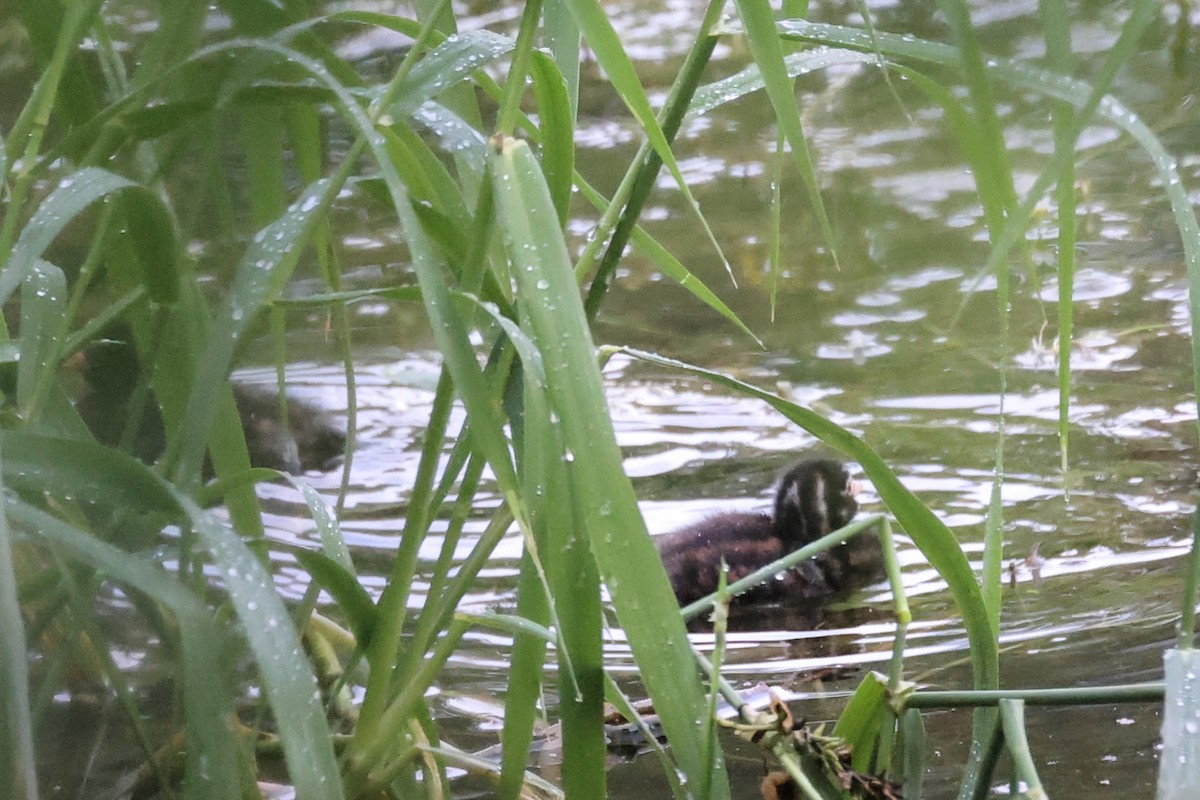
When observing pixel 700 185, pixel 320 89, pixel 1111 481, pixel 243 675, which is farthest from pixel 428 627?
pixel 700 185

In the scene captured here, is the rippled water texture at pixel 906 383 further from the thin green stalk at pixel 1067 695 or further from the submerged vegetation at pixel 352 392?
the thin green stalk at pixel 1067 695

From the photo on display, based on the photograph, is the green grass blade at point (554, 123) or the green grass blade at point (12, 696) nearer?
the green grass blade at point (12, 696)

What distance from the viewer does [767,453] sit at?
300 cm

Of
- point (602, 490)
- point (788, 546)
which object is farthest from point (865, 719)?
point (788, 546)

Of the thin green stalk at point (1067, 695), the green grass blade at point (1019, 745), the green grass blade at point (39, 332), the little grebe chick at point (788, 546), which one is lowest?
the little grebe chick at point (788, 546)

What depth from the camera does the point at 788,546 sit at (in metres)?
2.58

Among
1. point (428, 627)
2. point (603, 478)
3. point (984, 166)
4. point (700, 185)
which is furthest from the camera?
point (700, 185)

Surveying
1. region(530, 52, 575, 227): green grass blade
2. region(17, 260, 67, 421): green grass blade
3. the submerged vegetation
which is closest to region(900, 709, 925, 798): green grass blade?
the submerged vegetation

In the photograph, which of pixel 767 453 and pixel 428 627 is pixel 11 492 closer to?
pixel 428 627

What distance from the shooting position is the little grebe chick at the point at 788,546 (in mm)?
2307

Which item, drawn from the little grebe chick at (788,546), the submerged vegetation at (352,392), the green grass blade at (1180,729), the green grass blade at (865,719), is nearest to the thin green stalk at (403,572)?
the submerged vegetation at (352,392)

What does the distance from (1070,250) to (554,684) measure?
2.86 feet

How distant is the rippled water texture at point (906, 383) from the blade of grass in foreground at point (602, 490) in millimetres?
346

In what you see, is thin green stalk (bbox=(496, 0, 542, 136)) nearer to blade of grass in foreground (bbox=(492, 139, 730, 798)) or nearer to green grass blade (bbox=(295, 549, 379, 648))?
blade of grass in foreground (bbox=(492, 139, 730, 798))
